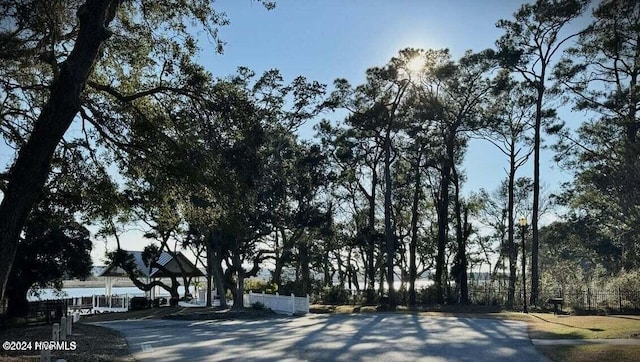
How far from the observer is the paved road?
12055mm

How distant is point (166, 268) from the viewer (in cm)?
3716

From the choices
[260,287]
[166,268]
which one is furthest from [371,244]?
[166,268]

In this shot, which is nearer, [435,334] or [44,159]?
[44,159]

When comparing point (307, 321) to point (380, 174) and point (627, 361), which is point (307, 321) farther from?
point (380, 174)

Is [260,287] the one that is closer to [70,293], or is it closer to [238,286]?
[238,286]

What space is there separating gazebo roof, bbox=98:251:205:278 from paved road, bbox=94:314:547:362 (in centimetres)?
1704

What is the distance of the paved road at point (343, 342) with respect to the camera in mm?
12055

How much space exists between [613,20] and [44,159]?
29.0 metres

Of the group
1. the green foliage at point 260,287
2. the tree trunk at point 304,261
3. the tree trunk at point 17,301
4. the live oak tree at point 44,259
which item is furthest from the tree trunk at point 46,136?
the tree trunk at point 304,261

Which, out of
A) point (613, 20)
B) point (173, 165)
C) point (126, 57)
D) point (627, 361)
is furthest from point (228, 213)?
point (613, 20)

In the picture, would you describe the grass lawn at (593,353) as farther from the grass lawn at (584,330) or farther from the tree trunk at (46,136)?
the tree trunk at (46,136)

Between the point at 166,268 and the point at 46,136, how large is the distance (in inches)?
1158

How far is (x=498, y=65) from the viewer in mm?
35188

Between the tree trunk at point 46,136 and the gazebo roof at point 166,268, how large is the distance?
2856cm
